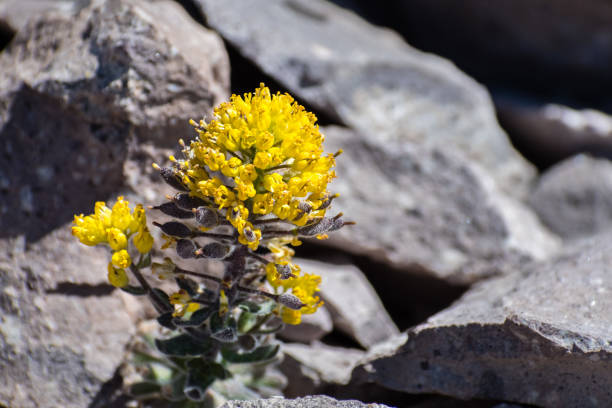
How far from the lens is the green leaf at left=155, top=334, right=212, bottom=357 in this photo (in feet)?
10.6

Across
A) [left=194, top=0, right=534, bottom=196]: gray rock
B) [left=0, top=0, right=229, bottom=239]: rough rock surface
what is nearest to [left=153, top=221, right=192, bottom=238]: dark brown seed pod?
[left=0, top=0, right=229, bottom=239]: rough rock surface

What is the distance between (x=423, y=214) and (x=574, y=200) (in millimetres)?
1775

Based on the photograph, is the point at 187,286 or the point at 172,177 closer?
the point at 172,177

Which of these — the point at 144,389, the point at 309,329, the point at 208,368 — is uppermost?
the point at 208,368

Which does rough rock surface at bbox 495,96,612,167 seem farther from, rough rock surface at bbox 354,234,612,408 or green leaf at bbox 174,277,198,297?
green leaf at bbox 174,277,198,297

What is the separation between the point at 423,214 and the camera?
4.96 metres

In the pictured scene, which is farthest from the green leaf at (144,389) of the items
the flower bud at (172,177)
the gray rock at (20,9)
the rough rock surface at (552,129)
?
the rough rock surface at (552,129)

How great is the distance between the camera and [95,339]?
12.1 ft

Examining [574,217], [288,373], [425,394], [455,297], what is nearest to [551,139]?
[574,217]

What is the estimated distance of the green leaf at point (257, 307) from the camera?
311 cm

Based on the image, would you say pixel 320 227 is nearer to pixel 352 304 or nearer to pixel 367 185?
pixel 352 304

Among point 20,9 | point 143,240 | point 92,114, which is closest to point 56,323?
point 143,240

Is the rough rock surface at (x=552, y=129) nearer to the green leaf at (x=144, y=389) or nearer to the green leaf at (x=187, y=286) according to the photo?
the green leaf at (x=187, y=286)

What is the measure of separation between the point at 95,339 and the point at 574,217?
14.4 feet
